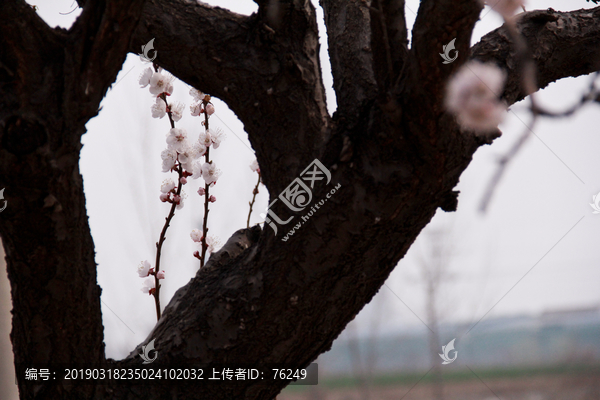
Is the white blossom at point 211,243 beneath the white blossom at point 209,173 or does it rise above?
beneath

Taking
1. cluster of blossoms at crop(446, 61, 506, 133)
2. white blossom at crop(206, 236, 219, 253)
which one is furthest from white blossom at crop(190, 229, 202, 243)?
cluster of blossoms at crop(446, 61, 506, 133)

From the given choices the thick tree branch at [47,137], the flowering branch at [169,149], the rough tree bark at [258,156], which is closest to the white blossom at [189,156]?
the flowering branch at [169,149]

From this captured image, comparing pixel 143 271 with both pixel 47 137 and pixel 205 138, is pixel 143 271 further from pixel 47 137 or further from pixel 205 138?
pixel 47 137

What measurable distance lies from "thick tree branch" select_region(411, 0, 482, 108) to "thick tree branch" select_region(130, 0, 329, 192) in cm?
14

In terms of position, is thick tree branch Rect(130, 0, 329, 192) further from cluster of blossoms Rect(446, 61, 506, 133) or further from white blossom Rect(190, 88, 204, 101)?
white blossom Rect(190, 88, 204, 101)

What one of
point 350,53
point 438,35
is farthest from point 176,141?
point 438,35

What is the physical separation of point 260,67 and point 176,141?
331 millimetres

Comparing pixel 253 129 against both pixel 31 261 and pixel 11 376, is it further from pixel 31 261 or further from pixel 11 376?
pixel 11 376

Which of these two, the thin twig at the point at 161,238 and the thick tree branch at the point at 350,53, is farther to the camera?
the thin twig at the point at 161,238

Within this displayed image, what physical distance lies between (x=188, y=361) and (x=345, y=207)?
0.84 feet

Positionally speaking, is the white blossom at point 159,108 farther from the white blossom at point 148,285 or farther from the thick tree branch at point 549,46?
the thick tree branch at point 549,46

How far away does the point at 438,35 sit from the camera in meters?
0.41

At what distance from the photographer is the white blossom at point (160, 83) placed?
79 centimetres

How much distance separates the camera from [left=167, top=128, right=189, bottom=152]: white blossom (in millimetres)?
810
